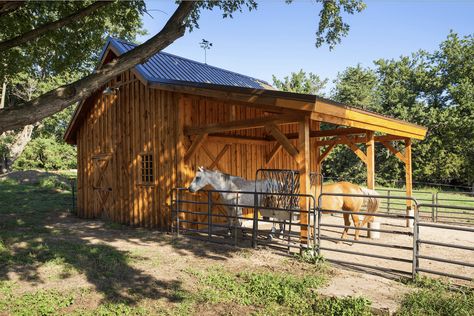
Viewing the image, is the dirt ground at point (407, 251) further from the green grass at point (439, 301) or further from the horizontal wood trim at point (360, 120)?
the horizontal wood trim at point (360, 120)

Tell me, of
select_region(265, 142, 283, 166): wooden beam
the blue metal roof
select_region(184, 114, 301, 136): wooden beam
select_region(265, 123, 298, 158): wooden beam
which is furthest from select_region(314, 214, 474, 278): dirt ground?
the blue metal roof

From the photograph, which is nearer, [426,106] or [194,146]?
[194,146]

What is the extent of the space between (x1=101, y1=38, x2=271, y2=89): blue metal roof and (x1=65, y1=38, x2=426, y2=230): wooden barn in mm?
54

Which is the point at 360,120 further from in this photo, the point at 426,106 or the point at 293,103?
the point at 426,106

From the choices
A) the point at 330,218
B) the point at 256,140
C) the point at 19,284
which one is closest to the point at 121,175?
the point at 256,140

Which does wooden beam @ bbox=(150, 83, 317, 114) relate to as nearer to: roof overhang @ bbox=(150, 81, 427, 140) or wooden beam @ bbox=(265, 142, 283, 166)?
roof overhang @ bbox=(150, 81, 427, 140)

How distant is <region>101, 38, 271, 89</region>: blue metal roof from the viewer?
36.1ft

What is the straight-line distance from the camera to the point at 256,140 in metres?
12.1

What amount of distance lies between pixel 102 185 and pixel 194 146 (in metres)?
5.06

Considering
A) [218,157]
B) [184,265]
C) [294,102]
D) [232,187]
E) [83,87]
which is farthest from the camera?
[218,157]

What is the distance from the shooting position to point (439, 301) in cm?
457

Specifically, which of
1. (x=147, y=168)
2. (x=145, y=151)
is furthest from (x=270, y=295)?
(x=145, y=151)

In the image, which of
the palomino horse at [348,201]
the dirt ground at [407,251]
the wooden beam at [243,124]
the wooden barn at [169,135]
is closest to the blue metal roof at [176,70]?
the wooden barn at [169,135]

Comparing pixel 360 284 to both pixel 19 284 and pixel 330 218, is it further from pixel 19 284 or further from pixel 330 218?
pixel 330 218
